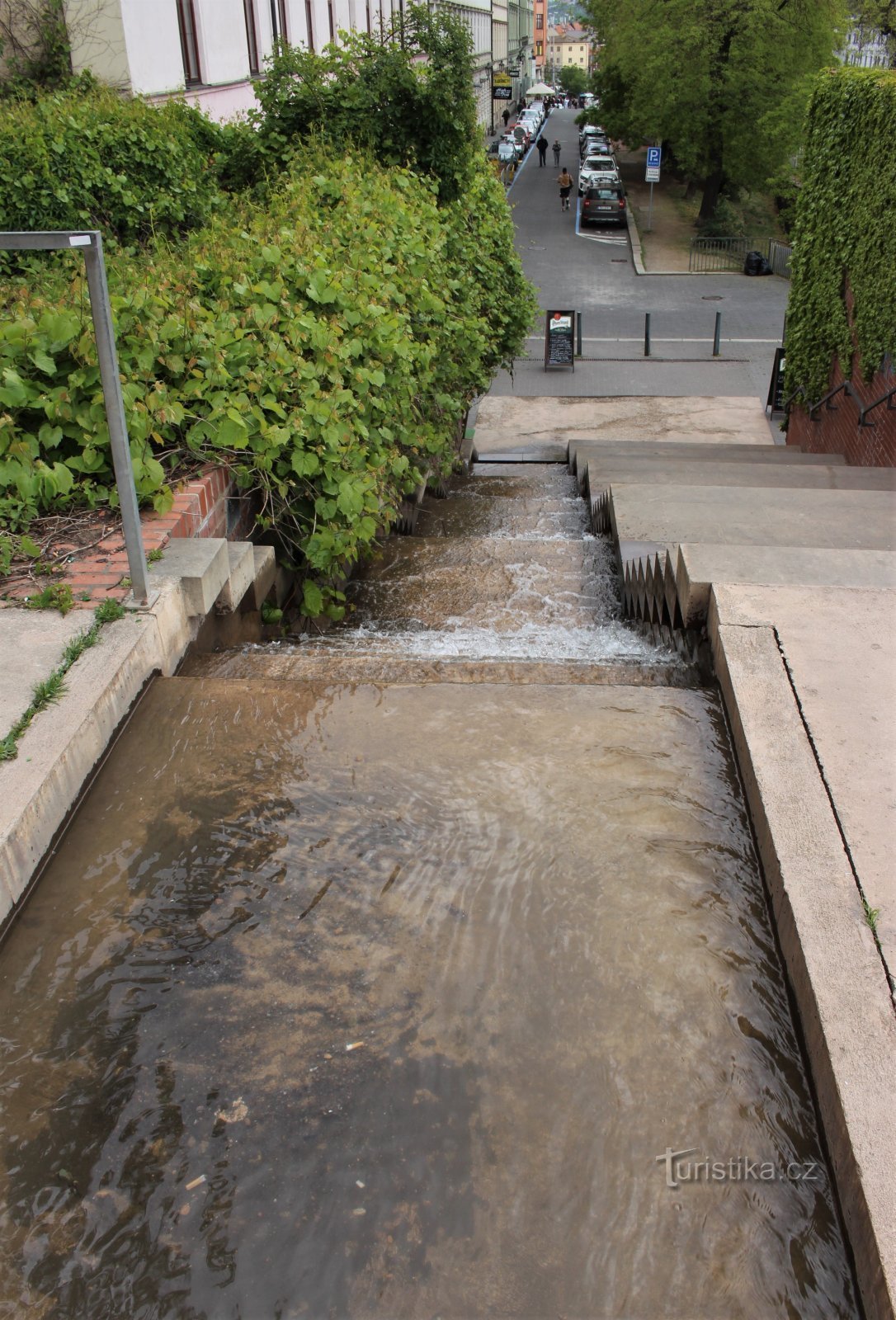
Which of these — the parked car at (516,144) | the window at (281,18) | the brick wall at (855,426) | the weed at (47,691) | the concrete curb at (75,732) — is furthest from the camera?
the parked car at (516,144)

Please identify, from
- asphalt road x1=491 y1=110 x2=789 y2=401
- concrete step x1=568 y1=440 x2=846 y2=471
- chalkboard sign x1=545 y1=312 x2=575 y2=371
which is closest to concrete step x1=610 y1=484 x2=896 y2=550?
concrete step x1=568 y1=440 x2=846 y2=471

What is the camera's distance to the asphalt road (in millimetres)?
20062

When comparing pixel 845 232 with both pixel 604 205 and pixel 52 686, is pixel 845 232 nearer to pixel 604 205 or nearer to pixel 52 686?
pixel 52 686

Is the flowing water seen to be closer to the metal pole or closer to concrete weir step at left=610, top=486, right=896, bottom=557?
the metal pole

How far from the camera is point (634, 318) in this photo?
25.5 metres

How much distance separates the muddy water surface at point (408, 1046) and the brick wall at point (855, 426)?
23.4 feet

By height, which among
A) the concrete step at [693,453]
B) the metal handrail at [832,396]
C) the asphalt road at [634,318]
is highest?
the metal handrail at [832,396]

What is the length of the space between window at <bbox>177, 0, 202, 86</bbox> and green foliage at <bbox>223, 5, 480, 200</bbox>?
652 cm

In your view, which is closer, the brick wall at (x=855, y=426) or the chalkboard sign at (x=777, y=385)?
the brick wall at (x=855, y=426)

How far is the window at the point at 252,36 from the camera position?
65.7ft

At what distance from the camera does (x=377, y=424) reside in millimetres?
6102

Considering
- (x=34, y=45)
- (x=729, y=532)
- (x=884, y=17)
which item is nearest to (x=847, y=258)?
(x=729, y=532)

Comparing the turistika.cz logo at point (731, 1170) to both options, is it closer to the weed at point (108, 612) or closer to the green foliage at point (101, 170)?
the weed at point (108, 612)

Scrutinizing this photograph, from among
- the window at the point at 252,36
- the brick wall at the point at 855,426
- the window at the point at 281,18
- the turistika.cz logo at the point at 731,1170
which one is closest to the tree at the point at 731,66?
the window at the point at 281,18
